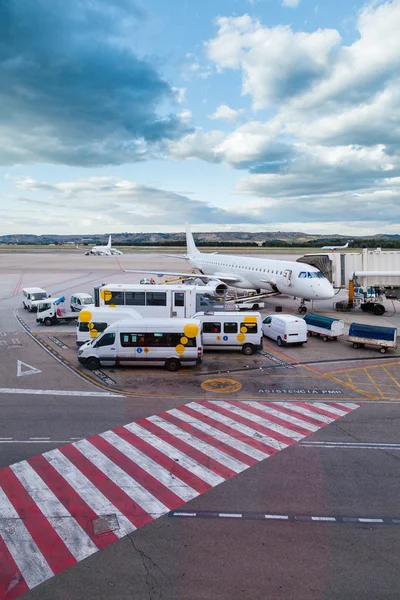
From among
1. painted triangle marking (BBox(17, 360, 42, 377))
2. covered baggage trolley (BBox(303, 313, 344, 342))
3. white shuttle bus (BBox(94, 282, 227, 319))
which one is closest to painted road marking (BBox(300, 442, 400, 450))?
painted triangle marking (BBox(17, 360, 42, 377))

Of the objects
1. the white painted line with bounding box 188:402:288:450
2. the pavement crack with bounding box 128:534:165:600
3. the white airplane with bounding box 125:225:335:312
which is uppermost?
the white airplane with bounding box 125:225:335:312

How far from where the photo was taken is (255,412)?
60.2 ft

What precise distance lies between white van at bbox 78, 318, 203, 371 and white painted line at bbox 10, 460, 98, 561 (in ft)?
33.3

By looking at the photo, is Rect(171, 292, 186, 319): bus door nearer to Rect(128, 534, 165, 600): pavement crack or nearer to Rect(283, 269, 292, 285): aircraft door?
Rect(283, 269, 292, 285): aircraft door

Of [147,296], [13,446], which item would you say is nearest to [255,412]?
[13,446]

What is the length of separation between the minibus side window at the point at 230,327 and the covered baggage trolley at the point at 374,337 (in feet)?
27.8

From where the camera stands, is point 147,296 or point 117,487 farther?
point 147,296

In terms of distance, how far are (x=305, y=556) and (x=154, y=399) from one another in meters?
11.1

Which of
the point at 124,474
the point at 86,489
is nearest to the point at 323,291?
the point at 124,474

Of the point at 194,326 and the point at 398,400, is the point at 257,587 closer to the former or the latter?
→ the point at 398,400

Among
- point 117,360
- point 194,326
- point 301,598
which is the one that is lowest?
point 301,598

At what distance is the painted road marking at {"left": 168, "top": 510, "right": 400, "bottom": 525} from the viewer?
11156 mm

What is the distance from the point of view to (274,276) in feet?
140

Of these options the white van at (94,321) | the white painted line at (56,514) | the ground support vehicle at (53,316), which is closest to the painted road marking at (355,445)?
the white painted line at (56,514)
